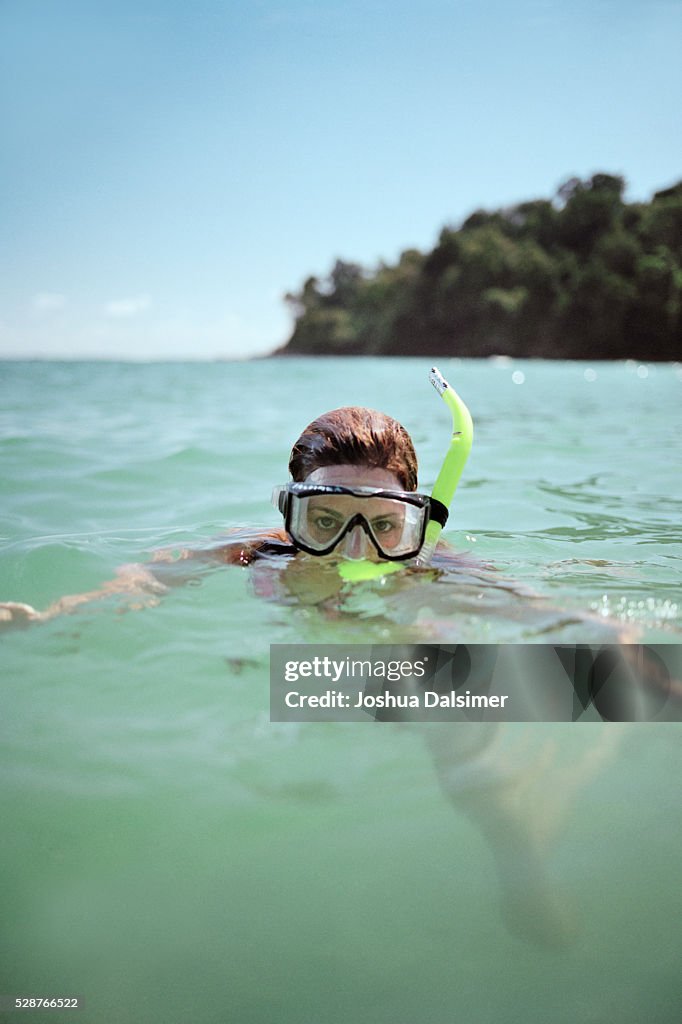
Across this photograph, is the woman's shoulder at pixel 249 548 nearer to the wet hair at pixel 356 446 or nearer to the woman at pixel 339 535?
the woman at pixel 339 535

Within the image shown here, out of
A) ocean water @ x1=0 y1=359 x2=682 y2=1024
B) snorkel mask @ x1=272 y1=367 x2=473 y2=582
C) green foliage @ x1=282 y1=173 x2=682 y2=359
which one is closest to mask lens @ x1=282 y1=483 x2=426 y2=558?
snorkel mask @ x1=272 y1=367 x2=473 y2=582

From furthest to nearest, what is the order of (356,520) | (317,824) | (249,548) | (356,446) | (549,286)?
(549,286), (249,548), (356,446), (356,520), (317,824)

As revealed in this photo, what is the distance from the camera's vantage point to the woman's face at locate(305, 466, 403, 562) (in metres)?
2.88

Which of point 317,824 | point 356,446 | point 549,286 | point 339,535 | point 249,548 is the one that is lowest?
point 317,824

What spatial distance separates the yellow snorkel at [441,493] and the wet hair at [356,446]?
0.42 ft

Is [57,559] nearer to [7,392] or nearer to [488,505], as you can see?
[488,505]

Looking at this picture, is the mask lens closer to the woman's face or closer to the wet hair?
the woman's face

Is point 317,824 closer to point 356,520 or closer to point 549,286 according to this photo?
point 356,520

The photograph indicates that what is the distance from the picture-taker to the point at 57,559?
363 centimetres

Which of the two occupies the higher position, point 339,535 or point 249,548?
point 339,535

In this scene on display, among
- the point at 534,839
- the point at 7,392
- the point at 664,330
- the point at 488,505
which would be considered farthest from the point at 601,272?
the point at 534,839

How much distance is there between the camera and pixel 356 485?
9.55ft

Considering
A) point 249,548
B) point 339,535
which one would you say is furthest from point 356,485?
point 249,548

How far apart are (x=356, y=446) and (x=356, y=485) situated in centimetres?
14
